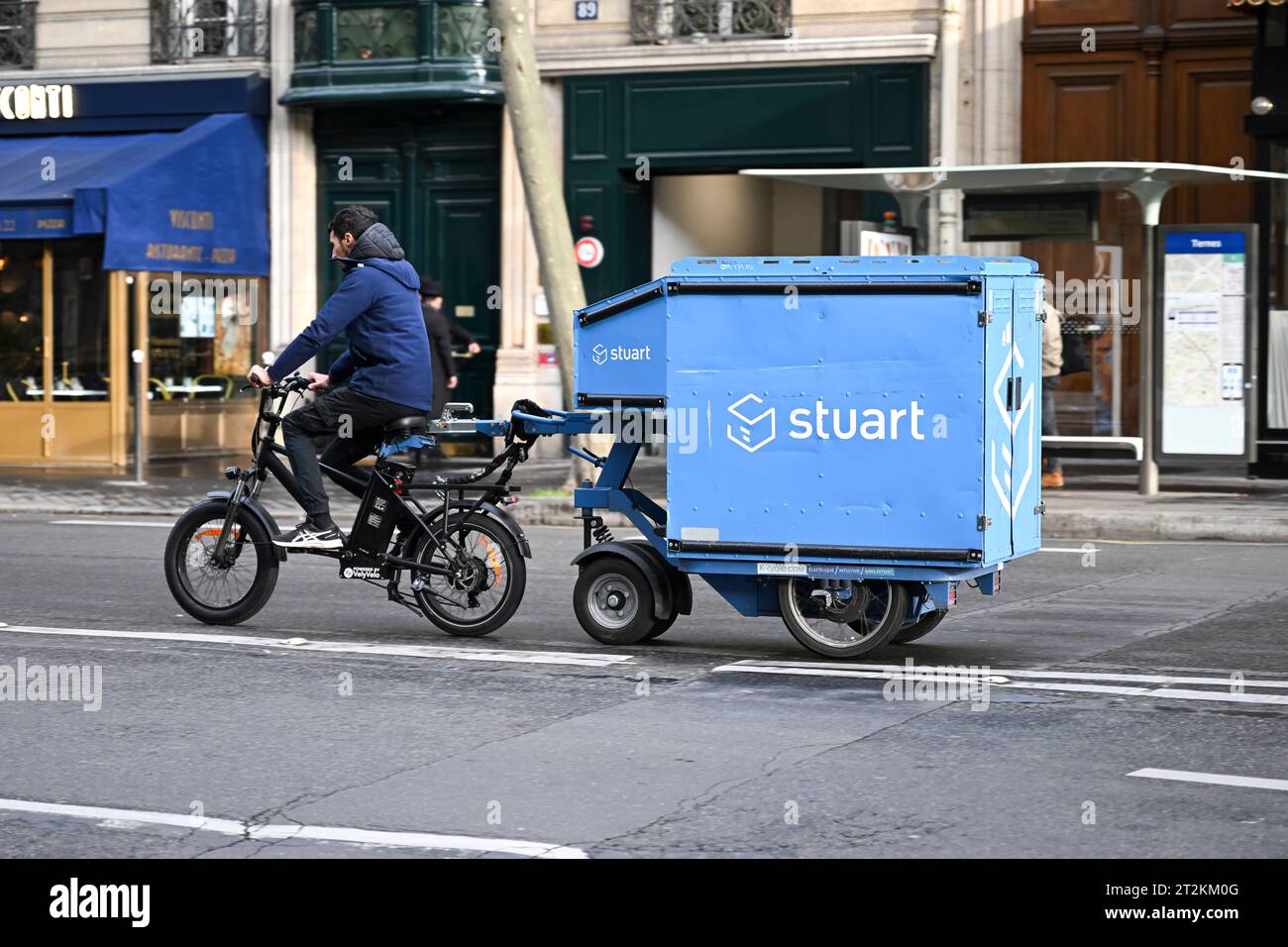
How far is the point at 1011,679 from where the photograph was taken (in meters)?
8.36

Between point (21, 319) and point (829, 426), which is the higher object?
point (21, 319)

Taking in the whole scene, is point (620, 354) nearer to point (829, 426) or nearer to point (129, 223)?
point (829, 426)

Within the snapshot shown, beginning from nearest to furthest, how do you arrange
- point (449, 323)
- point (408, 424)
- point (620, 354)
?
point (620, 354) < point (408, 424) < point (449, 323)

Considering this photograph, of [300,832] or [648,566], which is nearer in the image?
[300,832]

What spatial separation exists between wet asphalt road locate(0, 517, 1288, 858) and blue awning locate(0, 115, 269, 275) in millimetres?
10457

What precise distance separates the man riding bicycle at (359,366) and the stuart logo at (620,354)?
903mm

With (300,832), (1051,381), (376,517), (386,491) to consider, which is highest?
(1051,381)

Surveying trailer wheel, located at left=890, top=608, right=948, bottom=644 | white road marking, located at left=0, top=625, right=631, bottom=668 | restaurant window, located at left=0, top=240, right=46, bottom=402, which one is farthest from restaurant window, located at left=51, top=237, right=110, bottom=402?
trailer wheel, located at left=890, top=608, right=948, bottom=644

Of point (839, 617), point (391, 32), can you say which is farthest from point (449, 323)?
point (839, 617)

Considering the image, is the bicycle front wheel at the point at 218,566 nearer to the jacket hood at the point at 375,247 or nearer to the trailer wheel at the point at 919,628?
the jacket hood at the point at 375,247

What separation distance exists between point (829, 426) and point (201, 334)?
14696 millimetres

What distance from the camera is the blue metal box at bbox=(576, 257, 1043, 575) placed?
844 centimetres

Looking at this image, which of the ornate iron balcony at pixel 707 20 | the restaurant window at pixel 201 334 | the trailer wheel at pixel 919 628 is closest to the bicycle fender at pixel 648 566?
the trailer wheel at pixel 919 628

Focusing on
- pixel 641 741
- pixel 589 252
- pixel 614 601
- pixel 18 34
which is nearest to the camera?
pixel 641 741
